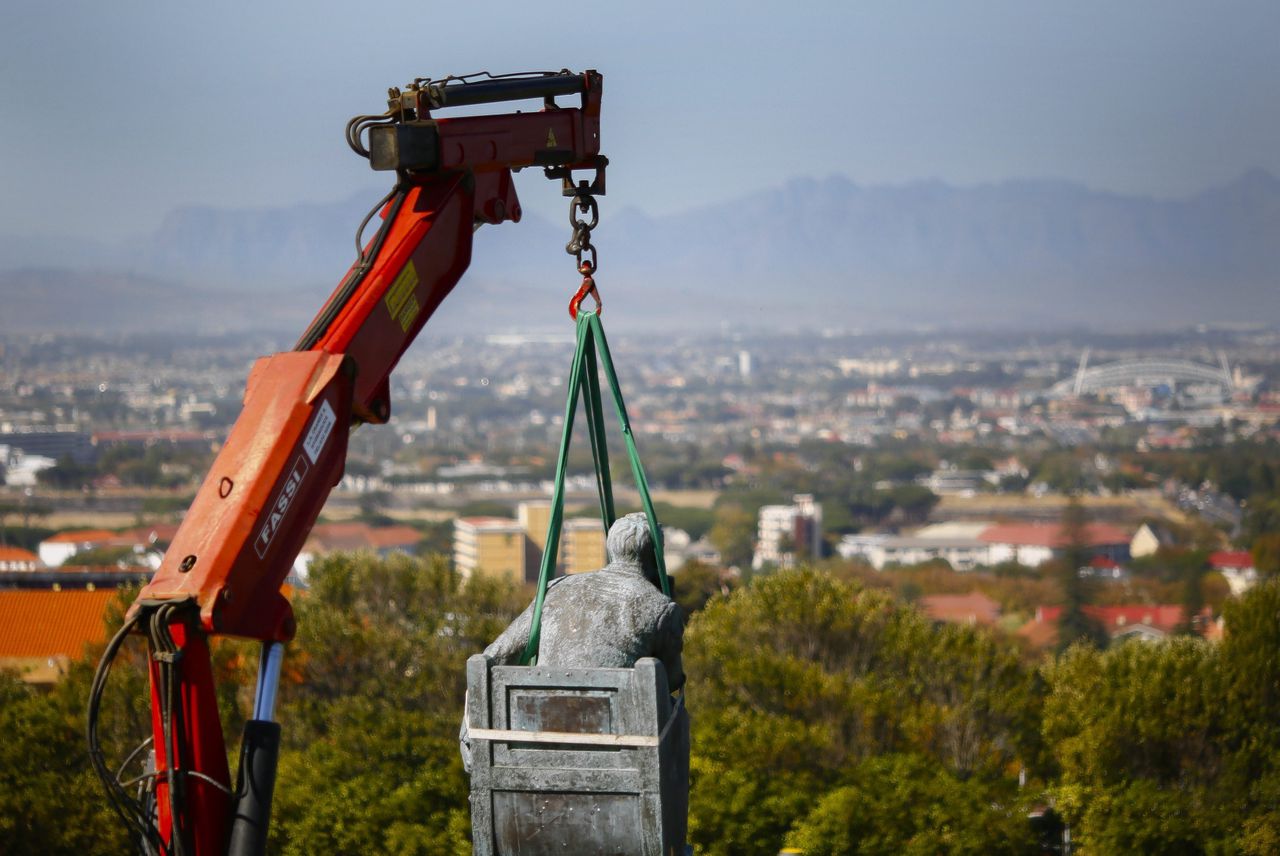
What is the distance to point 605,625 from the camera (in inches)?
364

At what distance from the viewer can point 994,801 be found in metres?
26.2

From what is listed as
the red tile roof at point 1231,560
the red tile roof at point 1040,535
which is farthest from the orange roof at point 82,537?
the red tile roof at point 1231,560

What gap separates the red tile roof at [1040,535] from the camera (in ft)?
443

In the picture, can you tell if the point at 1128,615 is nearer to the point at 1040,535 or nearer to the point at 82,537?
the point at 1040,535

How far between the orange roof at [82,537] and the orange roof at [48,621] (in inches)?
2687

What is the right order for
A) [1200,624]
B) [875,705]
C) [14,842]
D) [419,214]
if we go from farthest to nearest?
[1200,624], [875,705], [14,842], [419,214]

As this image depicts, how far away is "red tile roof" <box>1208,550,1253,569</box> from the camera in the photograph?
112250 mm

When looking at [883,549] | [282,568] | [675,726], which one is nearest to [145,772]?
[282,568]

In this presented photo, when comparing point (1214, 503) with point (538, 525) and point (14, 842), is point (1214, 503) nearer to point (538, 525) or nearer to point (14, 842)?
point (538, 525)

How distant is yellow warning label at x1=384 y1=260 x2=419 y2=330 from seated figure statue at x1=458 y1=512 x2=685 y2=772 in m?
1.67

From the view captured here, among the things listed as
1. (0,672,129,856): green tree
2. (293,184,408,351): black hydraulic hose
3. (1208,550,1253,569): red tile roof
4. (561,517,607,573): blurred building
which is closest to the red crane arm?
(293,184,408,351): black hydraulic hose

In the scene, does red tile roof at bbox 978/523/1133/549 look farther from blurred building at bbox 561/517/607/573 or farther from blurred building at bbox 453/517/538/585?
blurred building at bbox 453/517/538/585

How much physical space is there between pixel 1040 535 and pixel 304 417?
14037 centimetres

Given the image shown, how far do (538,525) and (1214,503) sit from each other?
6602 cm
